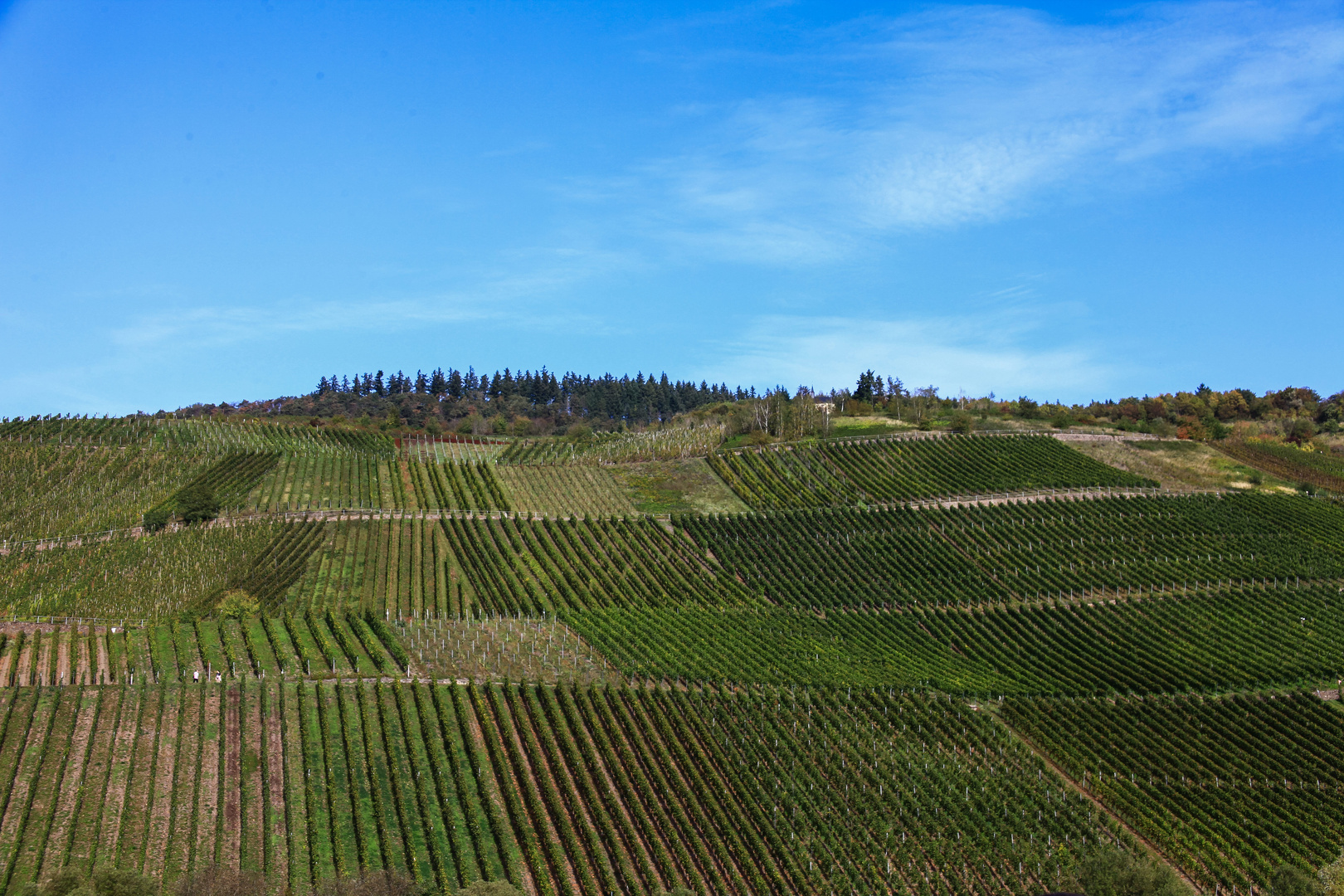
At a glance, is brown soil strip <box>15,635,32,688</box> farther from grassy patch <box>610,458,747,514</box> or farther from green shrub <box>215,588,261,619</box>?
grassy patch <box>610,458,747,514</box>

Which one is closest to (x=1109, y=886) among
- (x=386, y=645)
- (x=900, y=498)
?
(x=386, y=645)

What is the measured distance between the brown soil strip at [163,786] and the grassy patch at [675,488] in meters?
49.5

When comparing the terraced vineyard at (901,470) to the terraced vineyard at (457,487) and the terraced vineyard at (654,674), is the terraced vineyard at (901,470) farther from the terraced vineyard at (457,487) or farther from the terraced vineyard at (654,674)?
the terraced vineyard at (457,487)

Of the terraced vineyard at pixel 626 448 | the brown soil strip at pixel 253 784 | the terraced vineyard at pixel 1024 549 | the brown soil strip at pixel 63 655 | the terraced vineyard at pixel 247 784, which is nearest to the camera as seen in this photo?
the terraced vineyard at pixel 247 784

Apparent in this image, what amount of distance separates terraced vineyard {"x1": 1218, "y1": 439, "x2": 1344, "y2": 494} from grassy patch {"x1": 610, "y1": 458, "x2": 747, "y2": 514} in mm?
52044

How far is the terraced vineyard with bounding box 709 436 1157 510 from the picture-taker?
94.5 m

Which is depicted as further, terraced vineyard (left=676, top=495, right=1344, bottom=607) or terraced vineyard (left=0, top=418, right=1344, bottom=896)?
terraced vineyard (left=676, top=495, right=1344, bottom=607)

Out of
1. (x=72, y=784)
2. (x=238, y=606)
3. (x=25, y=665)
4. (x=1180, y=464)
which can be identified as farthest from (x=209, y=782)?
(x=1180, y=464)

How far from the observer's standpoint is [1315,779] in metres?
53.6

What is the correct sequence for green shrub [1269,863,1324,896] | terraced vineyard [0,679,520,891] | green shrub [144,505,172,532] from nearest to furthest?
terraced vineyard [0,679,520,891] < green shrub [1269,863,1324,896] < green shrub [144,505,172,532]

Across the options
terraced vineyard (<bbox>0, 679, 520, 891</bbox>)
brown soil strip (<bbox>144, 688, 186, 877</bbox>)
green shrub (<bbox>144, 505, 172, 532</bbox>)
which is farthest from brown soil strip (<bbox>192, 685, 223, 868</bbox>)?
green shrub (<bbox>144, 505, 172, 532</bbox>)

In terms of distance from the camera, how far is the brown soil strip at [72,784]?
37.4m

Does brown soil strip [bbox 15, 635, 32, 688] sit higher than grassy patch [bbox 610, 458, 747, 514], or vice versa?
grassy patch [bbox 610, 458, 747, 514]

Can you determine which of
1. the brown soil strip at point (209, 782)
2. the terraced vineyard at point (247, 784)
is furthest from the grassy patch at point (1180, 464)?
the brown soil strip at point (209, 782)
